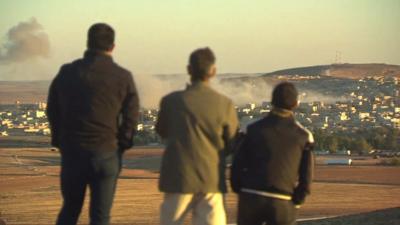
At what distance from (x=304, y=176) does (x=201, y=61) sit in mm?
1043

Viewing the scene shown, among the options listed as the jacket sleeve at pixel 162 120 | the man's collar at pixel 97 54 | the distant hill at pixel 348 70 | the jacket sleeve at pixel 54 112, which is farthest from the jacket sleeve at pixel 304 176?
the distant hill at pixel 348 70

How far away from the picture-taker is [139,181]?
1442 inches

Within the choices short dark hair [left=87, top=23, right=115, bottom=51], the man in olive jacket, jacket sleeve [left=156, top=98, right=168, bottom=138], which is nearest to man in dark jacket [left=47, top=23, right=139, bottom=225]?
short dark hair [left=87, top=23, right=115, bottom=51]

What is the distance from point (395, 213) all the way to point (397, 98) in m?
100

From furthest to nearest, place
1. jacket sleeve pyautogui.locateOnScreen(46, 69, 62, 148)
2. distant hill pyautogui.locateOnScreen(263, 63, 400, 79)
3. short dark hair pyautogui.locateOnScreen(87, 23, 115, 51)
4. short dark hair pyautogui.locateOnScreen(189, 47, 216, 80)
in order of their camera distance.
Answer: distant hill pyautogui.locateOnScreen(263, 63, 400, 79), jacket sleeve pyautogui.locateOnScreen(46, 69, 62, 148), short dark hair pyautogui.locateOnScreen(87, 23, 115, 51), short dark hair pyautogui.locateOnScreen(189, 47, 216, 80)

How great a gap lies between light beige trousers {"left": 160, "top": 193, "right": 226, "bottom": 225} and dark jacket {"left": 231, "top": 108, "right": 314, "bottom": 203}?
0.18 m

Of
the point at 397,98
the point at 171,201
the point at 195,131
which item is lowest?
the point at 397,98

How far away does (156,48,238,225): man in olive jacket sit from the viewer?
6.62 metres

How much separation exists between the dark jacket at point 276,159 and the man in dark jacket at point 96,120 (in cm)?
81

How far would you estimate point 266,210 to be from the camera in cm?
662

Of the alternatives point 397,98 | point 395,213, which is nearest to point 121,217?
point 395,213

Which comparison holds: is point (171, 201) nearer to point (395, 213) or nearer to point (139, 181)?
point (395, 213)

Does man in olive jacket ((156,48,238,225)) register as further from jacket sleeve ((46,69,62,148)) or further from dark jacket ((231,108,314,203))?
jacket sleeve ((46,69,62,148))

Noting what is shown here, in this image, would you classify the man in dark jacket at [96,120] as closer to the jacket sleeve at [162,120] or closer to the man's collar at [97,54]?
the man's collar at [97,54]
